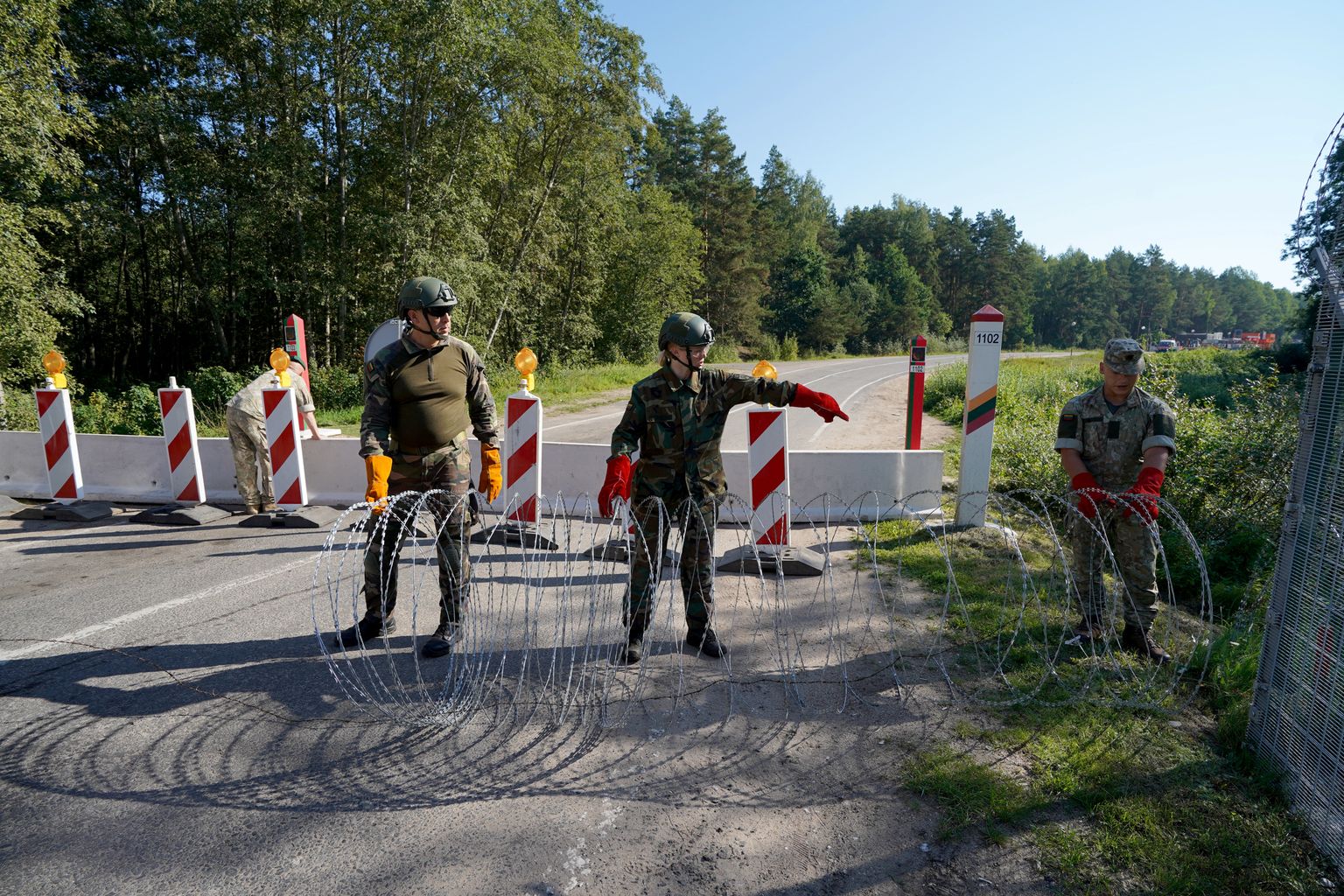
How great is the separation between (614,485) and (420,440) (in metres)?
1.44

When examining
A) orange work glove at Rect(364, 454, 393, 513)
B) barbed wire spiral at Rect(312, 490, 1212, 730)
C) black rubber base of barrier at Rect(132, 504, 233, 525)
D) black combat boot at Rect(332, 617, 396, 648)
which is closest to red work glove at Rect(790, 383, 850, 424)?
barbed wire spiral at Rect(312, 490, 1212, 730)

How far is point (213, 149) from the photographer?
23.5 m

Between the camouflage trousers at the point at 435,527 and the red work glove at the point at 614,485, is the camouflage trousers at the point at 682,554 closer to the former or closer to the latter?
the red work glove at the point at 614,485

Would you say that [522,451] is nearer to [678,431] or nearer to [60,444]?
[678,431]

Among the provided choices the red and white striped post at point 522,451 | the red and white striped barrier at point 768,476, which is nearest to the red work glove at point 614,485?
→ the red and white striped barrier at point 768,476

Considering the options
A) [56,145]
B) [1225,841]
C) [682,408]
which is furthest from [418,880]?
[56,145]

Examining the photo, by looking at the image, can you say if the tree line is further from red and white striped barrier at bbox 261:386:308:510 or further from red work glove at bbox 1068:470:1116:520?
red work glove at bbox 1068:470:1116:520

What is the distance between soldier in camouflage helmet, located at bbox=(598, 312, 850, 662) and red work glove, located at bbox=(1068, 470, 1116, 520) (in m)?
1.55

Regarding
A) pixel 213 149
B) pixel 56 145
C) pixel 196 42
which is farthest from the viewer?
pixel 213 149

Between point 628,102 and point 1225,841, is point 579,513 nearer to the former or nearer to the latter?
point 1225,841

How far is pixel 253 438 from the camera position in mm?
8055

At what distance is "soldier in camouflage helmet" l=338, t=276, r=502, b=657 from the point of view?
4.66 metres

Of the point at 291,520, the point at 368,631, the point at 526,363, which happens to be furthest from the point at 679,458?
the point at 291,520

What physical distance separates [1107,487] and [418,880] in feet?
14.4
